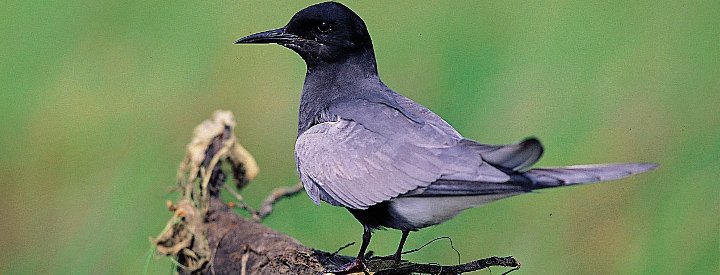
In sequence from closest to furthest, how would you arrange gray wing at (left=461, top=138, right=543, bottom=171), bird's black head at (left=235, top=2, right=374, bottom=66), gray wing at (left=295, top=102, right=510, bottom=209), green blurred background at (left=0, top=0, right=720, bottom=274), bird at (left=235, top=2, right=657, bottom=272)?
gray wing at (left=461, top=138, right=543, bottom=171), bird at (left=235, top=2, right=657, bottom=272), gray wing at (left=295, top=102, right=510, bottom=209), bird's black head at (left=235, top=2, right=374, bottom=66), green blurred background at (left=0, top=0, right=720, bottom=274)

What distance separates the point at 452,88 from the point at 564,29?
95 cm

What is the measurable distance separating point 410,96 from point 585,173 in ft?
13.1

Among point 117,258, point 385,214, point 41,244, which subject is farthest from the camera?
point 41,244

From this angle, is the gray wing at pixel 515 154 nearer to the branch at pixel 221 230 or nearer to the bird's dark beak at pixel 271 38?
the branch at pixel 221 230

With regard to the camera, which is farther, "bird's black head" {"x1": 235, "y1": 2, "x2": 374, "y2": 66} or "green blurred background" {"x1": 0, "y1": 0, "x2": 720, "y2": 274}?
"green blurred background" {"x1": 0, "y1": 0, "x2": 720, "y2": 274}

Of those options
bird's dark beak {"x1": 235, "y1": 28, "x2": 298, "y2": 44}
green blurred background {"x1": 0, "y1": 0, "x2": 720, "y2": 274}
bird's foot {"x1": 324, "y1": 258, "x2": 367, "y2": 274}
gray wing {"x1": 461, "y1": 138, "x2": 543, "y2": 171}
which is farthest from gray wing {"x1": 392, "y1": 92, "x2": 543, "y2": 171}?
green blurred background {"x1": 0, "y1": 0, "x2": 720, "y2": 274}

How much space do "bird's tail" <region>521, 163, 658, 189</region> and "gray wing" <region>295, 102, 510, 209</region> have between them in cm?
29

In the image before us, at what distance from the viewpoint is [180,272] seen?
5.16 meters

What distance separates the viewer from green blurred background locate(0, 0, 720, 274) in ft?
20.7

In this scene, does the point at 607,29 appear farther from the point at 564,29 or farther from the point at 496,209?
the point at 496,209

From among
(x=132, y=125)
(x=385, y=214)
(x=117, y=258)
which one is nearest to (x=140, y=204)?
(x=117, y=258)

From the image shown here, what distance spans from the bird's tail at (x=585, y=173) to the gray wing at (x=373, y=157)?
29 cm

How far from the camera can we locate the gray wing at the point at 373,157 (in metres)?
3.79

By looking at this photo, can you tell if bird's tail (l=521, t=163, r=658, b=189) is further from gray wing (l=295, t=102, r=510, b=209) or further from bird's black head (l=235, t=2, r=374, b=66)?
bird's black head (l=235, t=2, r=374, b=66)
